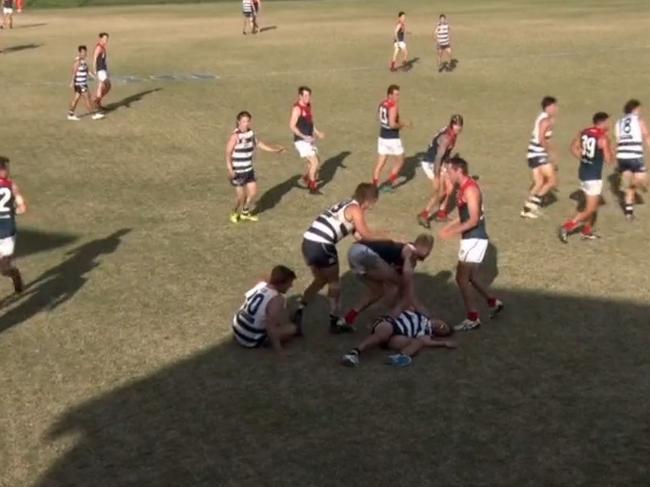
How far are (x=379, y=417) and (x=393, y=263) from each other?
8.82 ft

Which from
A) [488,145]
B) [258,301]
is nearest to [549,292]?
[258,301]

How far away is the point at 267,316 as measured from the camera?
1146 cm

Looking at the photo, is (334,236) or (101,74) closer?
(334,236)

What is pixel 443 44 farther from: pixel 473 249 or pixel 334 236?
pixel 334 236

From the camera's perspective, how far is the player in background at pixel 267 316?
11375 millimetres

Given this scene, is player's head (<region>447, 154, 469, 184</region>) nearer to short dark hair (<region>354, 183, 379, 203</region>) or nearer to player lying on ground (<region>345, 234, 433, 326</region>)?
player lying on ground (<region>345, 234, 433, 326</region>)

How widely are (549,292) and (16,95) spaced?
2136cm

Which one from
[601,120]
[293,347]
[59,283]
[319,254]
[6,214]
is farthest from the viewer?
[601,120]

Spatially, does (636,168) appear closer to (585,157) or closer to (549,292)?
(585,157)

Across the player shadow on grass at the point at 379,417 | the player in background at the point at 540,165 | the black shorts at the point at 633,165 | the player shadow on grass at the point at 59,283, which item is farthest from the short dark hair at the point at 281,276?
the black shorts at the point at 633,165

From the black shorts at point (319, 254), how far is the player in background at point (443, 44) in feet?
70.7

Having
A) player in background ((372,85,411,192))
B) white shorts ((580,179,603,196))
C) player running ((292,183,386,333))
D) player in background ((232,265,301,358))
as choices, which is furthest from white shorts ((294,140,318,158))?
player in background ((232,265,301,358))

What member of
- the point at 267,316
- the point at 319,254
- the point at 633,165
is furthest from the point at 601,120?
the point at 267,316

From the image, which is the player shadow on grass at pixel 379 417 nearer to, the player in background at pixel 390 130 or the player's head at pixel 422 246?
the player's head at pixel 422 246
